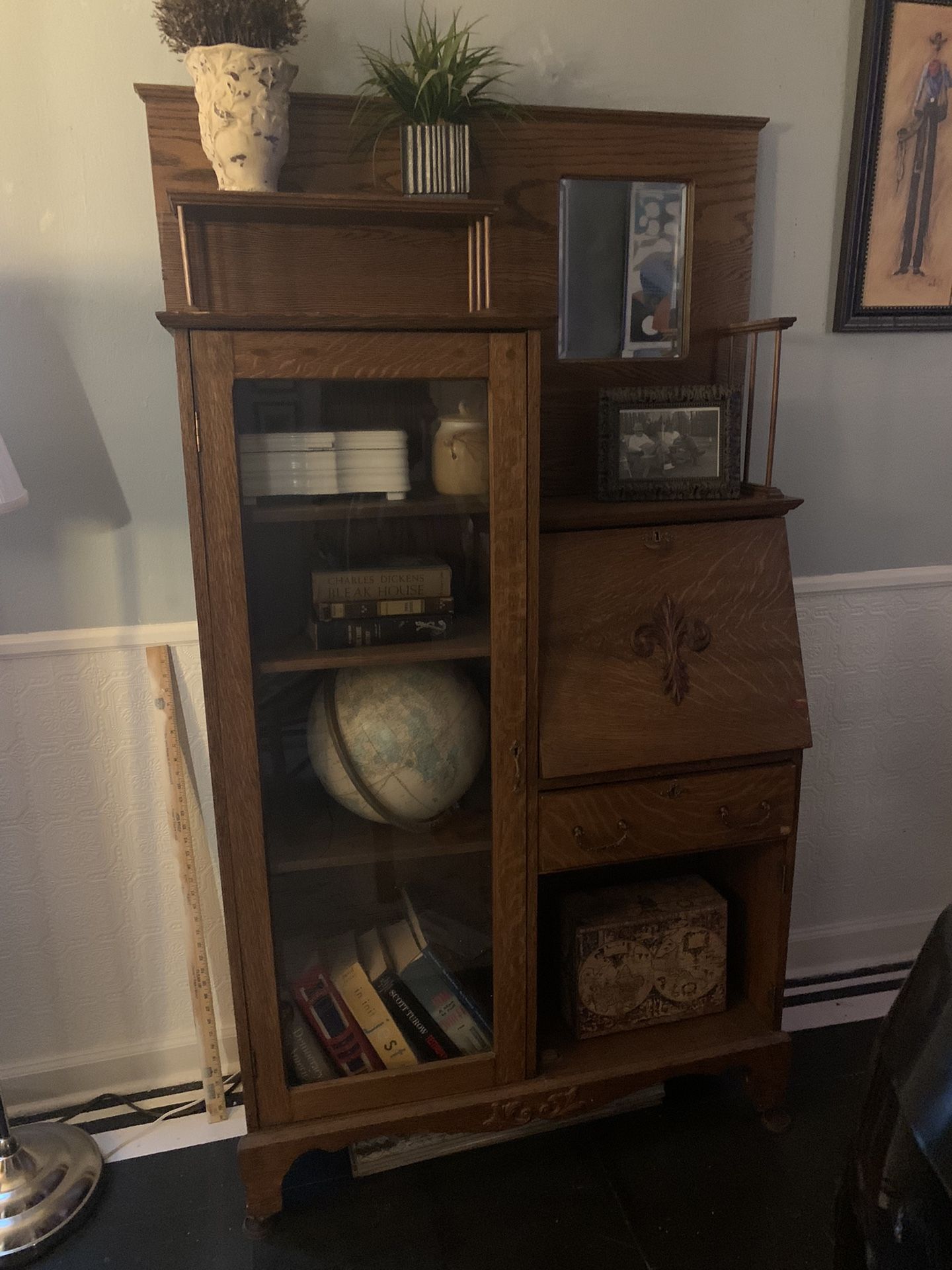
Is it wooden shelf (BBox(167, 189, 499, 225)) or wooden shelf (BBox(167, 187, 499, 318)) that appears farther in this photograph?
wooden shelf (BBox(167, 187, 499, 318))

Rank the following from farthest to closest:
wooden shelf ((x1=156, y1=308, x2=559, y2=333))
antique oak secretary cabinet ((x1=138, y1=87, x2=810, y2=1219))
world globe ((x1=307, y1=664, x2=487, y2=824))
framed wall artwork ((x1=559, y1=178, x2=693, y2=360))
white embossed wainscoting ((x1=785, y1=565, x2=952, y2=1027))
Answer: white embossed wainscoting ((x1=785, y1=565, x2=952, y2=1027)) < framed wall artwork ((x1=559, y1=178, x2=693, y2=360)) < world globe ((x1=307, y1=664, x2=487, y2=824)) < antique oak secretary cabinet ((x1=138, y1=87, x2=810, y2=1219)) < wooden shelf ((x1=156, y1=308, x2=559, y2=333))

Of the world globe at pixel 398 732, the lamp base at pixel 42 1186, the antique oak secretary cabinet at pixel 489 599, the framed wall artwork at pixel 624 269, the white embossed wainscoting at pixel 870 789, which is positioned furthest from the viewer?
the white embossed wainscoting at pixel 870 789

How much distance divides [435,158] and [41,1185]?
182 centimetres

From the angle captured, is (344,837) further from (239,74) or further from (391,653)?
(239,74)

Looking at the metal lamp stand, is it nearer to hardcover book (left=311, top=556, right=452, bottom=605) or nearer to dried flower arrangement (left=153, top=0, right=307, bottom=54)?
hardcover book (left=311, top=556, right=452, bottom=605)

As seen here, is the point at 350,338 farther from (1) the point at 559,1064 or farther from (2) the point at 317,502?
(1) the point at 559,1064

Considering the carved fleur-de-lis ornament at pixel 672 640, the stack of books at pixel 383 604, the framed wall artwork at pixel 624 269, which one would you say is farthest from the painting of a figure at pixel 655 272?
the stack of books at pixel 383 604

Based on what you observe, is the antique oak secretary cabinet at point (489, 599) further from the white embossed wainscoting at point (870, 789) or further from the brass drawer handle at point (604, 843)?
the white embossed wainscoting at point (870, 789)

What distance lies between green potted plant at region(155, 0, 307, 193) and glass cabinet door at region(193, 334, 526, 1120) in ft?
1.11

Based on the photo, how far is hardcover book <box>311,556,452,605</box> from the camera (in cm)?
127

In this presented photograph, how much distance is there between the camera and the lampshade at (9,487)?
4.10ft

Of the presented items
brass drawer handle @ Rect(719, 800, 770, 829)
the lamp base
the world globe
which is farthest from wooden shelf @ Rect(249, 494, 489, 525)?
the lamp base

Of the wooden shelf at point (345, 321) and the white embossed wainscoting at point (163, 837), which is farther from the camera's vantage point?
the white embossed wainscoting at point (163, 837)

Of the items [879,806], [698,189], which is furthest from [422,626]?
[879,806]
